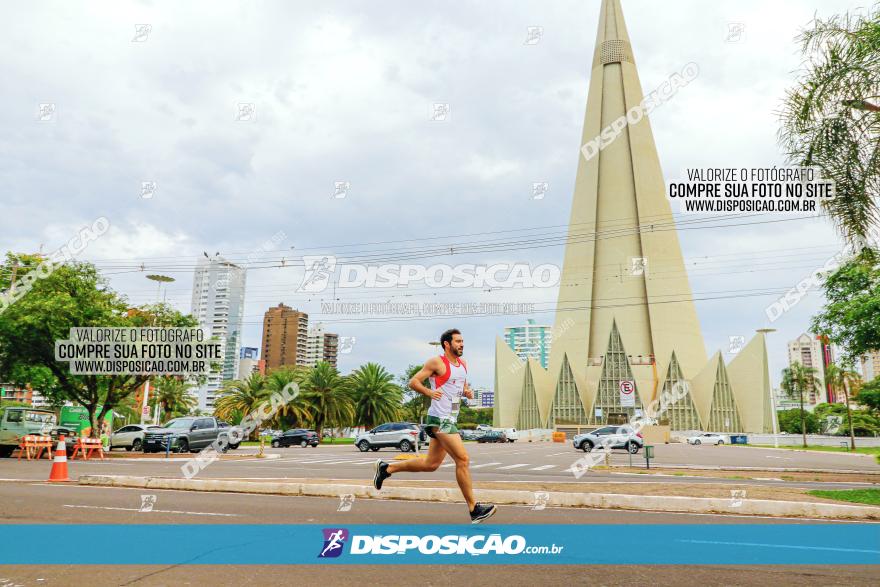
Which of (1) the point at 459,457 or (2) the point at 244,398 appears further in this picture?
(2) the point at 244,398

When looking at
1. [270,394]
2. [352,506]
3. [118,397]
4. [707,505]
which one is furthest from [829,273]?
[270,394]

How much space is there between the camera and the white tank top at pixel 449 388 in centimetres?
642

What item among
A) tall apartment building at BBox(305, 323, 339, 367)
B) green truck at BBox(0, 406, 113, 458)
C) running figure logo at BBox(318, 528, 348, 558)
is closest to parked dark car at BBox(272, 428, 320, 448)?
green truck at BBox(0, 406, 113, 458)

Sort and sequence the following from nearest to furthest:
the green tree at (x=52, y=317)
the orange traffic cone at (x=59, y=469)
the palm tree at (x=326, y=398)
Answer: the orange traffic cone at (x=59, y=469) → the green tree at (x=52, y=317) → the palm tree at (x=326, y=398)

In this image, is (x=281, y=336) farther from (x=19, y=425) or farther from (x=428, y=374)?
(x=428, y=374)

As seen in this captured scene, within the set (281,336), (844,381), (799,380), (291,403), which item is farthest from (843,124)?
(281,336)

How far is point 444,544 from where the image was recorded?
5.72 metres

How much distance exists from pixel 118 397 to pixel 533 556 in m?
32.4

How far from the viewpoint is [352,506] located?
27.6 feet

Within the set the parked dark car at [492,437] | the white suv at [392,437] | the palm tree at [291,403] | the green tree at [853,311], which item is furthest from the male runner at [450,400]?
the parked dark car at [492,437]

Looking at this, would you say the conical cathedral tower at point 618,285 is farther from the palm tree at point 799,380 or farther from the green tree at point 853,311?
the green tree at point 853,311

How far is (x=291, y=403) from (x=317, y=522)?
169ft

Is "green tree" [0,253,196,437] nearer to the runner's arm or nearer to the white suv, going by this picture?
Result: the white suv

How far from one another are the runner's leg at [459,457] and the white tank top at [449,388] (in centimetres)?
21
